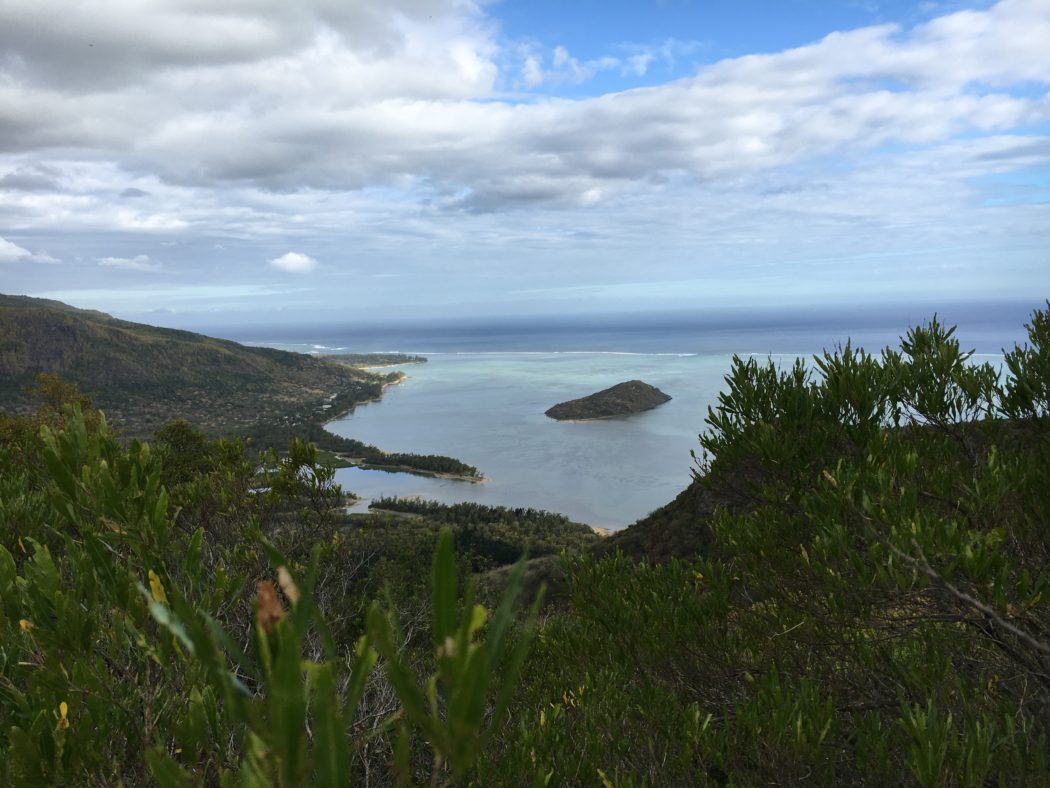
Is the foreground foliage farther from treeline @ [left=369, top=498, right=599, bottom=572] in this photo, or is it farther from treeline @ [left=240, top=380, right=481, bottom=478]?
treeline @ [left=240, top=380, right=481, bottom=478]

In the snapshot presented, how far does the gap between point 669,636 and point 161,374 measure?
134 m

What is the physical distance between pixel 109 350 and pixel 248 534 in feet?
441

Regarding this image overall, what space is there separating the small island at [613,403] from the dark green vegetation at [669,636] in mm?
85524

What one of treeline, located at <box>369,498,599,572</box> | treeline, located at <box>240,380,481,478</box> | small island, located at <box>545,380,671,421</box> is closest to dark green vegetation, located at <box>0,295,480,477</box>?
treeline, located at <box>240,380,481,478</box>

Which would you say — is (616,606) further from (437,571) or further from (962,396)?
(437,571)

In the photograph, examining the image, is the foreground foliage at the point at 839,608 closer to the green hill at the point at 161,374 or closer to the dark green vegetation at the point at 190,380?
the dark green vegetation at the point at 190,380

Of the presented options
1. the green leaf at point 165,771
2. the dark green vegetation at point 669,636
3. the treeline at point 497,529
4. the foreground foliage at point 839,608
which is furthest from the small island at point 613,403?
the green leaf at point 165,771

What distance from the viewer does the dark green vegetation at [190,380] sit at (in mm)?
84194

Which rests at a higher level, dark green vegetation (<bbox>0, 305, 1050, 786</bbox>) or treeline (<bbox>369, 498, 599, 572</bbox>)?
dark green vegetation (<bbox>0, 305, 1050, 786</bbox>)

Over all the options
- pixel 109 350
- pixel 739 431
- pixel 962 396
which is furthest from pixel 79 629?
pixel 109 350

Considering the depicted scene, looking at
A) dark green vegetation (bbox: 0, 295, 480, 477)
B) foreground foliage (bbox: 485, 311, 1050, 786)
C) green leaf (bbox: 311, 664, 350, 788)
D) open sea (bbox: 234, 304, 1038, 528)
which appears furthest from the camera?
dark green vegetation (bbox: 0, 295, 480, 477)

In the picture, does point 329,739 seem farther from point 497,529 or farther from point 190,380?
point 190,380

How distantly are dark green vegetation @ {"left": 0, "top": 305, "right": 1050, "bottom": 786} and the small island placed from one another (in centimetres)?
8552

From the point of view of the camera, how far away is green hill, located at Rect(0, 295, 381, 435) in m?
96.8
